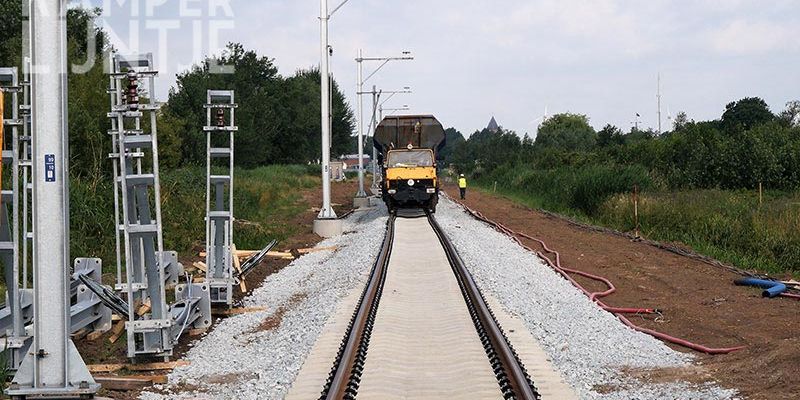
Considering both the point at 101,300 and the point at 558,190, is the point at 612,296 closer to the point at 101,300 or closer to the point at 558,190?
the point at 101,300

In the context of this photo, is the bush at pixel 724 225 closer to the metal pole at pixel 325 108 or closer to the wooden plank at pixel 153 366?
the metal pole at pixel 325 108

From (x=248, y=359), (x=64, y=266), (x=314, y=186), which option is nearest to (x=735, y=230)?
(x=248, y=359)

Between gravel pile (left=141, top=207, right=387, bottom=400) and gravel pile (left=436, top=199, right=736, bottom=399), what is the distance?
2483 mm

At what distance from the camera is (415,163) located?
33719mm

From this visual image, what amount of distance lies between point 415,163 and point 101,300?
23.8 m

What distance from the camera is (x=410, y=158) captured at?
33.8 meters

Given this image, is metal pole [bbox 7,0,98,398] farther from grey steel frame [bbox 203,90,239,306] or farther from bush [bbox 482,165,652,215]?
bush [bbox 482,165,652,215]

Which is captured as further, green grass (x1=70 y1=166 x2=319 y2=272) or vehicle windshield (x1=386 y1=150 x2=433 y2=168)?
vehicle windshield (x1=386 y1=150 x2=433 y2=168)

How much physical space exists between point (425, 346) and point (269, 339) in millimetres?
1987

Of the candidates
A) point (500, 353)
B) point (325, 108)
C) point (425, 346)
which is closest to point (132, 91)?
point (425, 346)

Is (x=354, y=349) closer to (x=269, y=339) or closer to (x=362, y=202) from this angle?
(x=269, y=339)

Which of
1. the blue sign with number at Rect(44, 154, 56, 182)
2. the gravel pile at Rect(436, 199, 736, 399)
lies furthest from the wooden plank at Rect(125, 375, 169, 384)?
the gravel pile at Rect(436, 199, 736, 399)

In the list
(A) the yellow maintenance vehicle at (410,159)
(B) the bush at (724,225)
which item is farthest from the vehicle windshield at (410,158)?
(B) the bush at (724,225)

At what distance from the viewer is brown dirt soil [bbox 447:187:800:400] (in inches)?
316
